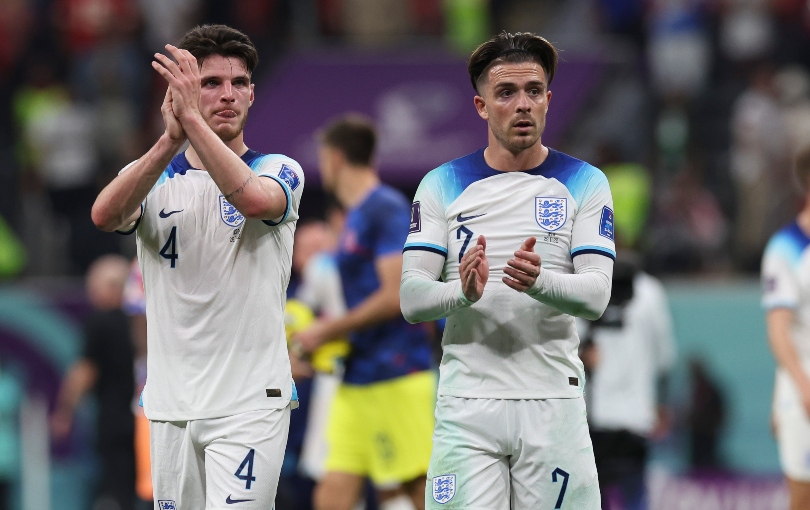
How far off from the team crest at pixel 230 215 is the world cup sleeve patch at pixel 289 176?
9.3 inches

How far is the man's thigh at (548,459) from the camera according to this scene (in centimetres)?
552

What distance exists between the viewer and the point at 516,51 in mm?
5629

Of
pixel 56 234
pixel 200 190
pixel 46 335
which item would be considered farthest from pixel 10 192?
pixel 200 190

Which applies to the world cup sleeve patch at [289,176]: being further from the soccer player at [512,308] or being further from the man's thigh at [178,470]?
the man's thigh at [178,470]

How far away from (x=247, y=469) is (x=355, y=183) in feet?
10.9

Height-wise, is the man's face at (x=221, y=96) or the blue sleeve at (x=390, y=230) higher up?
the man's face at (x=221, y=96)

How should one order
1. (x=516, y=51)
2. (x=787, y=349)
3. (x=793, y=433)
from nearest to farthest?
(x=516, y=51), (x=787, y=349), (x=793, y=433)

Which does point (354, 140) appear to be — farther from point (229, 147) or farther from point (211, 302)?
point (211, 302)

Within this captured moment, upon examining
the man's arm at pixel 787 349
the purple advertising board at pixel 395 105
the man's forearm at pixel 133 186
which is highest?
the purple advertising board at pixel 395 105

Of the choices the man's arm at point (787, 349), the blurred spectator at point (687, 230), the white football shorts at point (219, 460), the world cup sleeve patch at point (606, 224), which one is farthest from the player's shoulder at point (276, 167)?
the blurred spectator at point (687, 230)

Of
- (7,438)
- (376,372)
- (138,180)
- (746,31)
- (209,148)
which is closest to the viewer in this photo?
(209,148)

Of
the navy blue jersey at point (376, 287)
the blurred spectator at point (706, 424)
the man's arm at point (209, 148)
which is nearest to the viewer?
the man's arm at point (209, 148)

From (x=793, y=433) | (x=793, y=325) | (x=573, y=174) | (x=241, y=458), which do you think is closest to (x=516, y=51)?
(x=573, y=174)

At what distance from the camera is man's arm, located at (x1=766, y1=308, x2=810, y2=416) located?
7.55 metres
